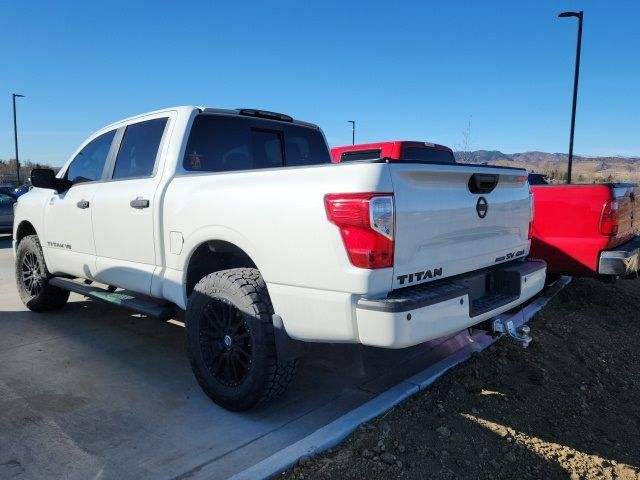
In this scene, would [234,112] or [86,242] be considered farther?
[86,242]

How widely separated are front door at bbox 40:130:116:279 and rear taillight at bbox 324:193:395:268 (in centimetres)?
285

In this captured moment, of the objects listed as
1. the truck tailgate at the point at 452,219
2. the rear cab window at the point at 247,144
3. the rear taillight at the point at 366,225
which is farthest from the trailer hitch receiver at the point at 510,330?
the rear cab window at the point at 247,144

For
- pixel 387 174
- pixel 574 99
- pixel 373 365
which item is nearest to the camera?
pixel 387 174

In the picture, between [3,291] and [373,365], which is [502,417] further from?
[3,291]

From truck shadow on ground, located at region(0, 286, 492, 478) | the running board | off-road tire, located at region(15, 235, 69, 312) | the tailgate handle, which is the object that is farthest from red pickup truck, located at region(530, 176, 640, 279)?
off-road tire, located at region(15, 235, 69, 312)

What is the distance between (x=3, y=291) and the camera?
7027 millimetres

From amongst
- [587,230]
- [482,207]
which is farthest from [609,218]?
[482,207]

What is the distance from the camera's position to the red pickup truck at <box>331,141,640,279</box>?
5070 millimetres

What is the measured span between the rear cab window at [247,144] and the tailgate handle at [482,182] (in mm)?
1936

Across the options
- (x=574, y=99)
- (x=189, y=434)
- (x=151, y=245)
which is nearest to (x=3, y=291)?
(x=151, y=245)

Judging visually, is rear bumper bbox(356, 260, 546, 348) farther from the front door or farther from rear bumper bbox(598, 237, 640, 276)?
the front door

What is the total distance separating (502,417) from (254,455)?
1584 mm

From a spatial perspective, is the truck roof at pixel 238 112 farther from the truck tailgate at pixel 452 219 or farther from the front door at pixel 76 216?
the truck tailgate at pixel 452 219

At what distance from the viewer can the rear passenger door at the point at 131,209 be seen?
3.89 m
